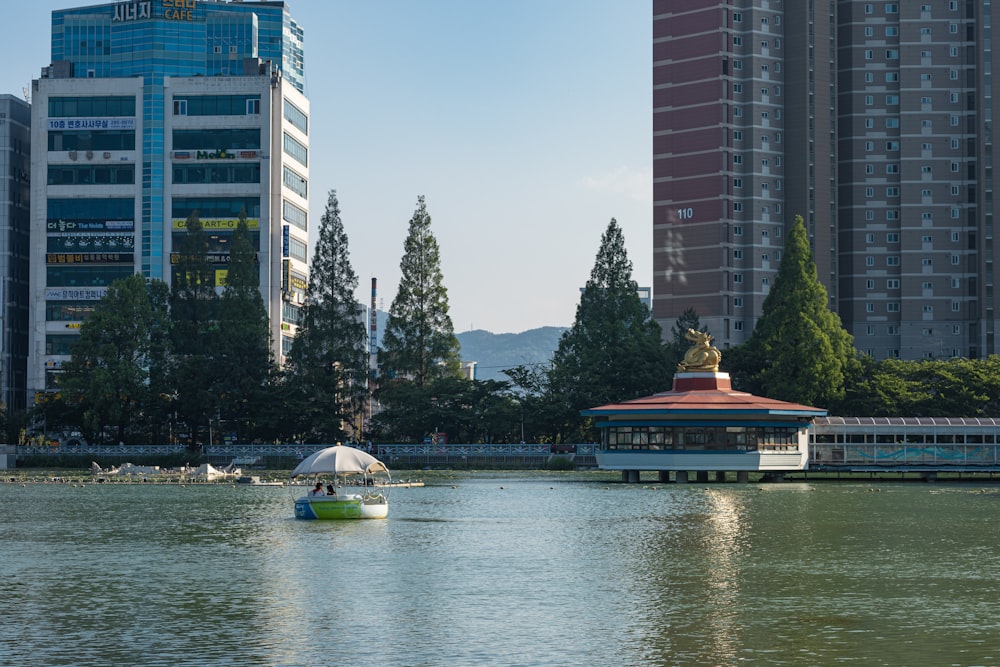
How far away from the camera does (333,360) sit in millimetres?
149750

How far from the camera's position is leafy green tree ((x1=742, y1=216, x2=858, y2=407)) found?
138 m

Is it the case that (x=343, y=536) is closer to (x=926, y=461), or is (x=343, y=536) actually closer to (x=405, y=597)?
(x=405, y=597)

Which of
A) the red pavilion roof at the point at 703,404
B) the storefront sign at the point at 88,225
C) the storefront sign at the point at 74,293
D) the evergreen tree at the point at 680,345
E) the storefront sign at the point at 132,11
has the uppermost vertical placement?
the storefront sign at the point at 132,11

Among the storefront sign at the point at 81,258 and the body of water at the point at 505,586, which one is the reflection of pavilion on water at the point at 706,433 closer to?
the body of water at the point at 505,586

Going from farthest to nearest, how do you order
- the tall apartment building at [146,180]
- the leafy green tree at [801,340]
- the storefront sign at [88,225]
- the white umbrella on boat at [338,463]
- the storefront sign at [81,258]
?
the storefront sign at [88,225] → the storefront sign at [81,258] → the tall apartment building at [146,180] → the leafy green tree at [801,340] → the white umbrella on boat at [338,463]

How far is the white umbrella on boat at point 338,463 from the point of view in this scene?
81.6 metres

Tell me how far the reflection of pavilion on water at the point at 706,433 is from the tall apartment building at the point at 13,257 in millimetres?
96875

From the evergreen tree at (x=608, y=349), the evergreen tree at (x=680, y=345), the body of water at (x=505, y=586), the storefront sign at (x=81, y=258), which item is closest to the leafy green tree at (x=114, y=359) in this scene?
the storefront sign at (x=81, y=258)

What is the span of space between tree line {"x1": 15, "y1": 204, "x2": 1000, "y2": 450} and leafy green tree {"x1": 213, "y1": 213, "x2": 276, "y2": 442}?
17 cm

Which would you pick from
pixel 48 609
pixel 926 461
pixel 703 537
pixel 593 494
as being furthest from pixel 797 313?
pixel 48 609

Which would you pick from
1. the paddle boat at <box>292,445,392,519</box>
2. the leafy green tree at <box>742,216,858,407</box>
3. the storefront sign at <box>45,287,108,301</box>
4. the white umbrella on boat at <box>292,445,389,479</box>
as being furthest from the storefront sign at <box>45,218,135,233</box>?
the white umbrella on boat at <box>292,445,389,479</box>

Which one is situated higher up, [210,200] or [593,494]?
[210,200]

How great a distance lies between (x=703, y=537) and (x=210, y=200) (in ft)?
415

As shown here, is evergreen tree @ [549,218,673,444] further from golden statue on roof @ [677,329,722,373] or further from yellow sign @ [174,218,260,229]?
yellow sign @ [174,218,260,229]
